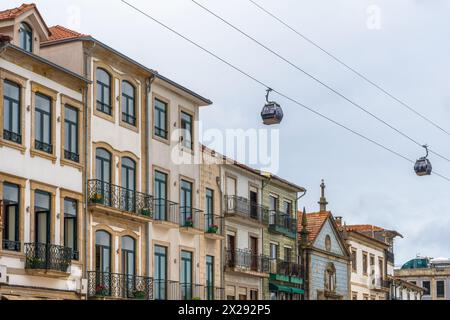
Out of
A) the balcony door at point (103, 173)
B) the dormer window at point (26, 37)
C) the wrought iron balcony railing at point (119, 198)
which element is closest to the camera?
the dormer window at point (26, 37)

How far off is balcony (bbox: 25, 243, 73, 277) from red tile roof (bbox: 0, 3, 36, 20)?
794cm

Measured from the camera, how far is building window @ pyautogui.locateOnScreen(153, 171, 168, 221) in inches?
1636

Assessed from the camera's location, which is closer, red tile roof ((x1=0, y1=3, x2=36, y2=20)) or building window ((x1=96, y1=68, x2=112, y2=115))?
red tile roof ((x1=0, y1=3, x2=36, y2=20))

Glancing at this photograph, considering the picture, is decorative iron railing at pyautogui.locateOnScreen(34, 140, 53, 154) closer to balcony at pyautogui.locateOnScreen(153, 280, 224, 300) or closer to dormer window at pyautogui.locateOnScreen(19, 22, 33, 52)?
dormer window at pyautogui.locateOnScreen(19, 22, 33, 52)

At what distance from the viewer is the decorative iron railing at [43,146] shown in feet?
111

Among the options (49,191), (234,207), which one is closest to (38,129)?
(49,191)

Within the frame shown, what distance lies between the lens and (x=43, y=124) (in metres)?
34.4

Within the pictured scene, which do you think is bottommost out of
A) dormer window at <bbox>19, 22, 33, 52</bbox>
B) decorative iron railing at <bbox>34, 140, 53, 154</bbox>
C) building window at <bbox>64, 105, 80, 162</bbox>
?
decorative iron railing at <bbox>34, 140, 53, 154</bbox>

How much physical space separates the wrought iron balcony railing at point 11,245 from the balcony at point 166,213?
373 inches

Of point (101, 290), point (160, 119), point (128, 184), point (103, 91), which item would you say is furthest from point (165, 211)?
point (101, 290)

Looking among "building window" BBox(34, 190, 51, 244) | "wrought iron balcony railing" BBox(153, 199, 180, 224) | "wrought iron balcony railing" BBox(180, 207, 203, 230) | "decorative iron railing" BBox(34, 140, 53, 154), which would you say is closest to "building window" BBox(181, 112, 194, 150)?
"wrought iron balcony railing" BBox(180, 207, 203, 230)

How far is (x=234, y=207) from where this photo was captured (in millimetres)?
48500

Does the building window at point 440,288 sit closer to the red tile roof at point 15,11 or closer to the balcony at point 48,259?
the balcony at point 48,259

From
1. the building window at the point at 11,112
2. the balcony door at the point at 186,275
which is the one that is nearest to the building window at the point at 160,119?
the balcony door at the point at 186,275
